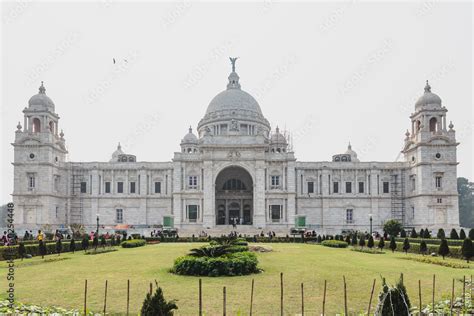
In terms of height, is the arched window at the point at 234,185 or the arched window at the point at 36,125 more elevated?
the arched window at the point at 36,125

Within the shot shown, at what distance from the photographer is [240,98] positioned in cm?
7075

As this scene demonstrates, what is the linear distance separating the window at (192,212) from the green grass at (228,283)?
35.8 meters

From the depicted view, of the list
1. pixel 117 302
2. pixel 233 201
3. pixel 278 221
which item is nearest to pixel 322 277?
pixel 117 302

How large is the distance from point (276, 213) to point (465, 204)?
43153mm

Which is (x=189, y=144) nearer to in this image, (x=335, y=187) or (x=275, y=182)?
(x=275, y=182)

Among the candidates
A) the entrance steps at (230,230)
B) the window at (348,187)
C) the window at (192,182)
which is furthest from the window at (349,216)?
the window at (192,182)

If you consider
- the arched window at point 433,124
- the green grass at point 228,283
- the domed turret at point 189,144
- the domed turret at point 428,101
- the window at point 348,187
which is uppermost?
the domed turret at point 428,101

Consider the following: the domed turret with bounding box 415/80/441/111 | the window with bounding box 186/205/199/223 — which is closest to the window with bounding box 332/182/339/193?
the domed turret with bounding box 415/80/441/111

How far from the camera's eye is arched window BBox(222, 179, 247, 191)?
207ft

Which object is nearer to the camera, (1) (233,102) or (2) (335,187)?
(2) (335,187)

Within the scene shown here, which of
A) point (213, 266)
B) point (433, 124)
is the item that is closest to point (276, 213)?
point (433, 124)

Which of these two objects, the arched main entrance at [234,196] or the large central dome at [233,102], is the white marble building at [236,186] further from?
the large central dome at [233,102]

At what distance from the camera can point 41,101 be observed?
57031mm

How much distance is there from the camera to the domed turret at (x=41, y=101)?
56.7 metres
